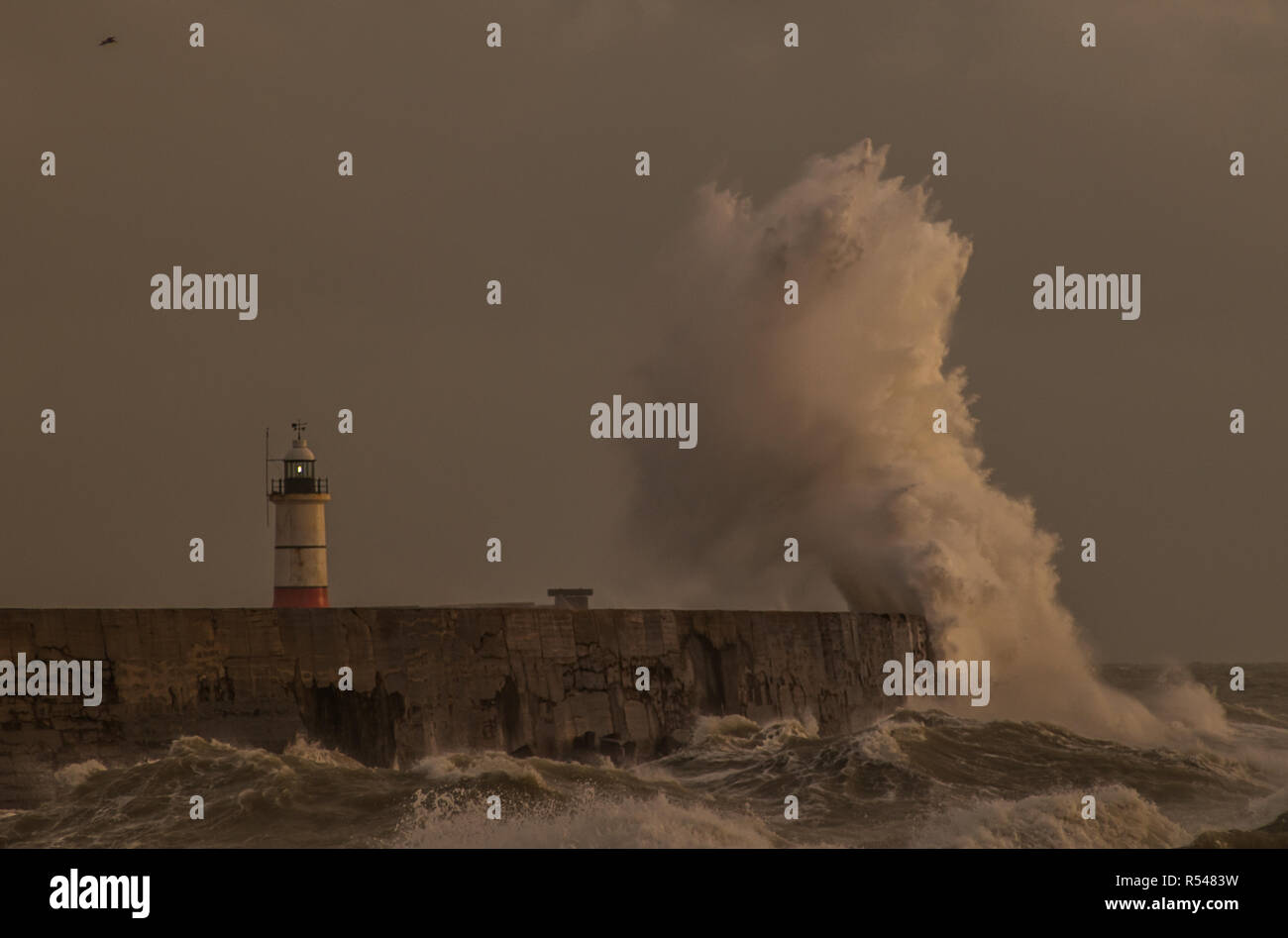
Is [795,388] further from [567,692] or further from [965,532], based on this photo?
[567,692]

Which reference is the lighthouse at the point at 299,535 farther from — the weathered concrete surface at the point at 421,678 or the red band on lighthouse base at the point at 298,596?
the weathered concrete surface at the point at 421,678

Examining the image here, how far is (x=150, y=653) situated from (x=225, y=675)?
26.1 inches

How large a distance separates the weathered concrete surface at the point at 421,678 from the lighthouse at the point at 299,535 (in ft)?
21.5

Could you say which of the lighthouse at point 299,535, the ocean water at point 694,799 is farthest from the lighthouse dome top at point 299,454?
the ocean water at point 694,799

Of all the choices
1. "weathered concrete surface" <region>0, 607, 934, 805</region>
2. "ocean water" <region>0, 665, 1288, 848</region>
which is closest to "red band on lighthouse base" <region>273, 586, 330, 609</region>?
"weathered concrete surface" <region>0, 607, 934, 805</region>

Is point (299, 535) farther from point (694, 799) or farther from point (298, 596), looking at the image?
point (694, 799)

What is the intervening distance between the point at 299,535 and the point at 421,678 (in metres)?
7.86

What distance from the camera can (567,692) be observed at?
18.2m

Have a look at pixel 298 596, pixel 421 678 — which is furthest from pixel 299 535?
pixel 421 678
